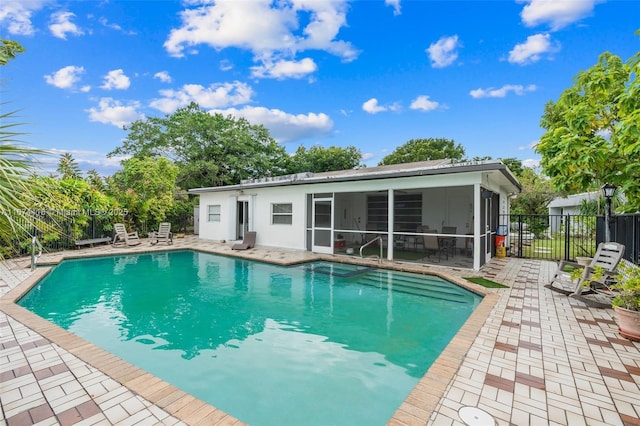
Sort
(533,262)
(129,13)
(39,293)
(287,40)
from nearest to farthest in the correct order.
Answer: (39,293), (533,262), (129,13), (287,40)

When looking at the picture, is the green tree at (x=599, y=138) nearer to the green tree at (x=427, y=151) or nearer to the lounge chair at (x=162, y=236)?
the lounge chair at (x=162, y=236)

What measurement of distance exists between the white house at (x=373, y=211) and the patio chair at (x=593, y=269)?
83.4 inches

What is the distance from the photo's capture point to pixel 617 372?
10.0ft

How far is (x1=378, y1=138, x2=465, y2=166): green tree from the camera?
3064 cm

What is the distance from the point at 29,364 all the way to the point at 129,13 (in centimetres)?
1312

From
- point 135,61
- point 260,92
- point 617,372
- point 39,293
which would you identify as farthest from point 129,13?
point 617,372

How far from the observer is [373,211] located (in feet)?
50.1

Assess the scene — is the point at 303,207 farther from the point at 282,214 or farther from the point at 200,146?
the point at 200,146

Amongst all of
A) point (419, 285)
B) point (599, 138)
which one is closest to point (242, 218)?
point (419, 285)

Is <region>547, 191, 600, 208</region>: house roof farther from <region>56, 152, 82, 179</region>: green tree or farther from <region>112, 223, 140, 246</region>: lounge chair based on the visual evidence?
<region>56, 152, 82, 179</region>: green tree

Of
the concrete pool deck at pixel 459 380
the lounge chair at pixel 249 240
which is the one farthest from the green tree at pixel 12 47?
the lounge chair at pixel 249 240

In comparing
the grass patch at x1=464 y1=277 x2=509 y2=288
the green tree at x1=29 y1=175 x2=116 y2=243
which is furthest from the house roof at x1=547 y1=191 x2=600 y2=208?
the green tree at x1=29 y1=175 x2=116 y2=243

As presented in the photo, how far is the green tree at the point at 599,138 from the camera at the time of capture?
4.17m

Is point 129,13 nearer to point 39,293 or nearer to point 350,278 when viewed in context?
point 39,293
